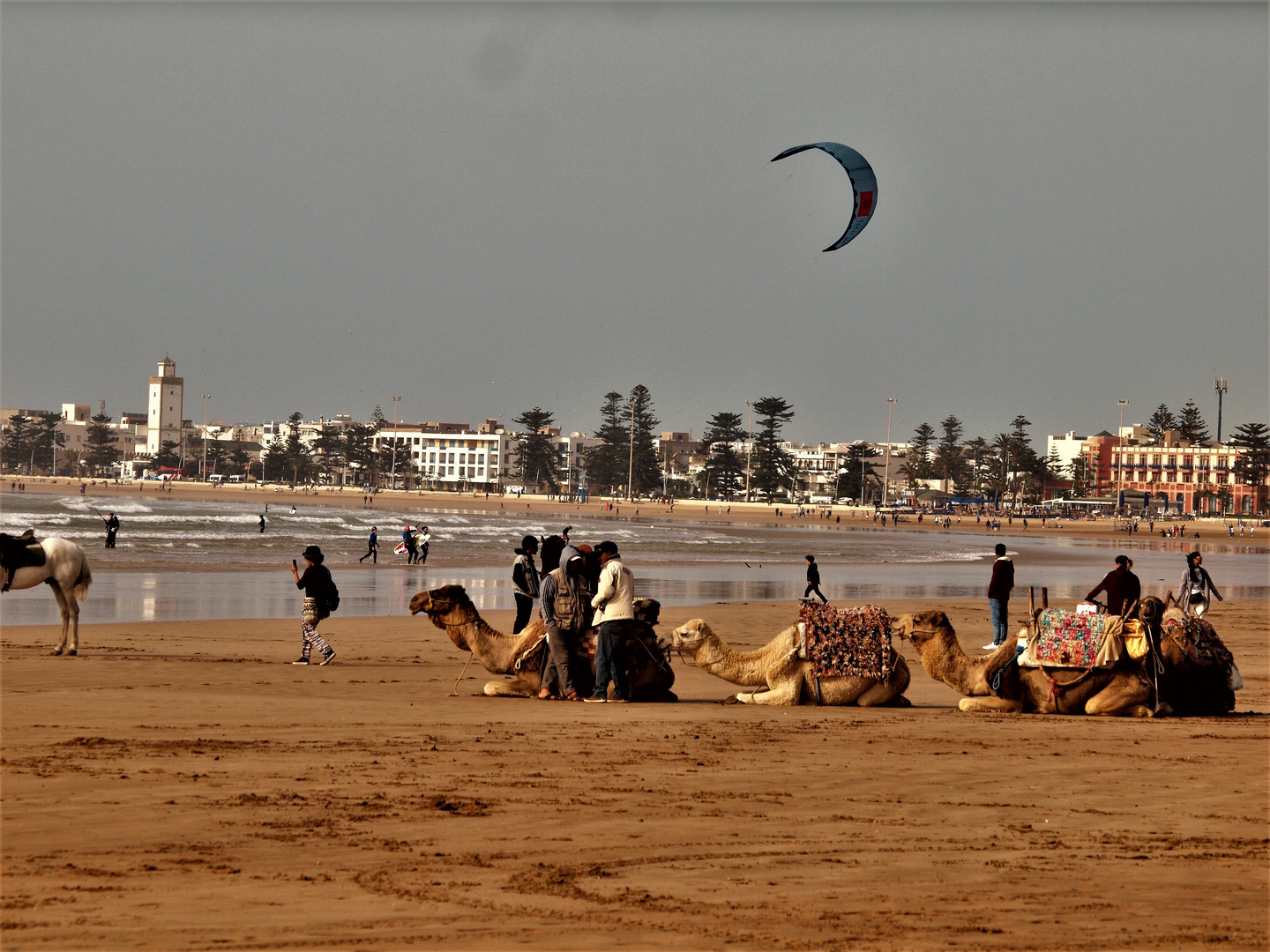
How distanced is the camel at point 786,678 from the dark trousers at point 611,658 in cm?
50

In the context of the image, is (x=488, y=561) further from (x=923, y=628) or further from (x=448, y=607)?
(x=923, y=628)

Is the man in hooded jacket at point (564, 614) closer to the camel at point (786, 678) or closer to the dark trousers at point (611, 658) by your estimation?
the dark trousers at point (611, 658)

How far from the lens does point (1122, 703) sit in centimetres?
1182

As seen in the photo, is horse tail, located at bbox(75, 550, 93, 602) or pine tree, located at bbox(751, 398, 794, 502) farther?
pine tree, located at bbox(751, 398, 794, 502)

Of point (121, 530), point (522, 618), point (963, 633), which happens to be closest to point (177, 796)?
point (522, 618)

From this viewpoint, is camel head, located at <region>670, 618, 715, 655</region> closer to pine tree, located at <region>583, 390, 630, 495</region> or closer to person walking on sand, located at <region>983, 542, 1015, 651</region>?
person walking on sand, located at <region>983, 542, 1015, 651</region>

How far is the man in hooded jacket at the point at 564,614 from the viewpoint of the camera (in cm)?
1222

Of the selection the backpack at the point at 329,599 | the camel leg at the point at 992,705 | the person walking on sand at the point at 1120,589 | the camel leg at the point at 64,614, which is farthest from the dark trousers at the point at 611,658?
the camel leg at the point at 64,614

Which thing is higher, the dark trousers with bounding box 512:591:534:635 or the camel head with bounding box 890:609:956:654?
the camel head with bounding box 890:609:956:654

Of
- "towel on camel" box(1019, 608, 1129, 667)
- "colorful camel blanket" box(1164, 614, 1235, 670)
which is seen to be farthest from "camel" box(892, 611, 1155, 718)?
"colorful camel blanket" box(1164, 614, 1235, 670)

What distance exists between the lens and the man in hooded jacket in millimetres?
12219

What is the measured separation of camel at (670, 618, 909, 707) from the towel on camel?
1258 mm

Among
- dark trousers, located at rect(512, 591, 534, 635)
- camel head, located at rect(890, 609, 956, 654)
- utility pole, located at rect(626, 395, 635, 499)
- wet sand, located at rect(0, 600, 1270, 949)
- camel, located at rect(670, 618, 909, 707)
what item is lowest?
wet sand, located at rect(0, 600, 1270, 949)

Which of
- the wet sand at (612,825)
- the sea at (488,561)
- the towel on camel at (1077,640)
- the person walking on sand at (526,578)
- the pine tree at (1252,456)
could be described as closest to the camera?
the wet sand at (612,825)
